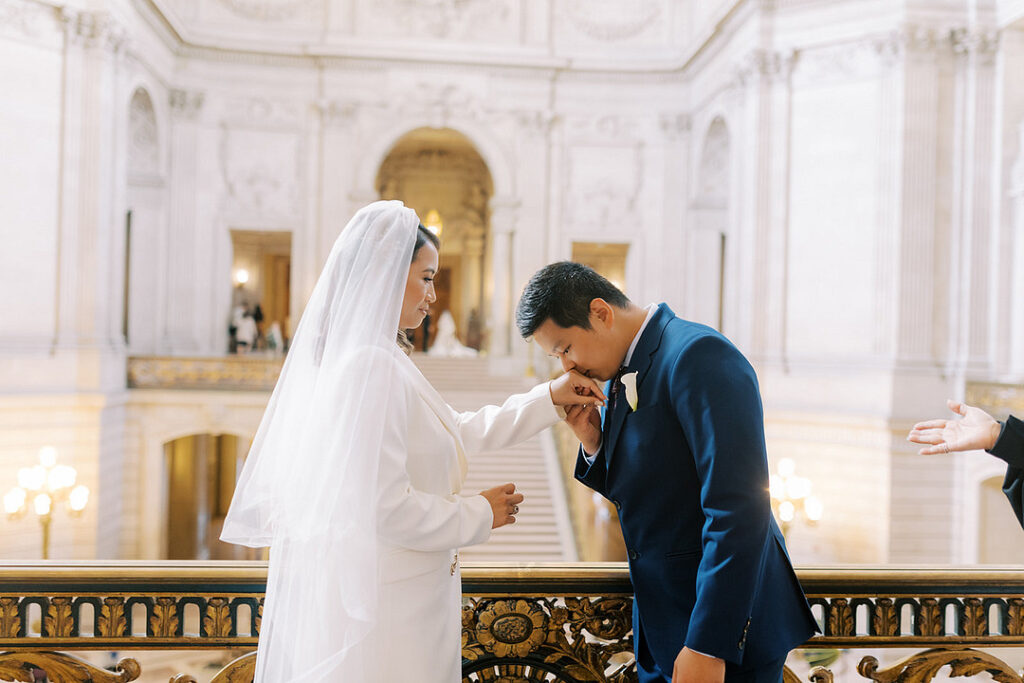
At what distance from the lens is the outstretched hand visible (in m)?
2.04

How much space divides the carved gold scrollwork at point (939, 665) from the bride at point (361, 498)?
131 centimetres

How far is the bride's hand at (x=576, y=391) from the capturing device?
2.30 meters

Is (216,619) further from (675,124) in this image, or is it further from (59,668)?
(675,124)

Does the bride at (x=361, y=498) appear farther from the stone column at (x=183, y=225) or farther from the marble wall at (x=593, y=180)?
the stone column at (x=183, y=225)

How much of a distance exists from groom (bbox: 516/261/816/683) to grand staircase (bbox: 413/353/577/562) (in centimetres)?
789

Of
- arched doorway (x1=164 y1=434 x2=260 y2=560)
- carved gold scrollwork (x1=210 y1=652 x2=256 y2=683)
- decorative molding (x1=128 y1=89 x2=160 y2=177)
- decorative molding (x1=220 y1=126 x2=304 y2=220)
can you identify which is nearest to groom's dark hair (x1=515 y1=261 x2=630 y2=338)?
carved gold scrollwork (x1=210 y1=652 x2=256 y2=683)

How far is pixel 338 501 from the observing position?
6.50 ft

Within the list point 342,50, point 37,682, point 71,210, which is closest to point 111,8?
point 71,210

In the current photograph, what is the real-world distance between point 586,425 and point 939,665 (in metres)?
1.32

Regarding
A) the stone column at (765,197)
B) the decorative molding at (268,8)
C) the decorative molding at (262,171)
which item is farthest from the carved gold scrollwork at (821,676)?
the decorative molding at (268,8)

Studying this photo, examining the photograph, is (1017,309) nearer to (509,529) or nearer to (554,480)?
(554,480)

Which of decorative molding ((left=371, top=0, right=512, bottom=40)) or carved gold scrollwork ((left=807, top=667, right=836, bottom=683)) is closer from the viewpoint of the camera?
carved gold scrollwork ((left=807, top=667, right=836, bottom=683))

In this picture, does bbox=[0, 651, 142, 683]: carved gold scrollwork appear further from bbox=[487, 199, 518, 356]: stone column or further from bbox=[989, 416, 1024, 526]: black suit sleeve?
bbox=[487, 199, 518, 356]: stone column

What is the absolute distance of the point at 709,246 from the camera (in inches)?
789
